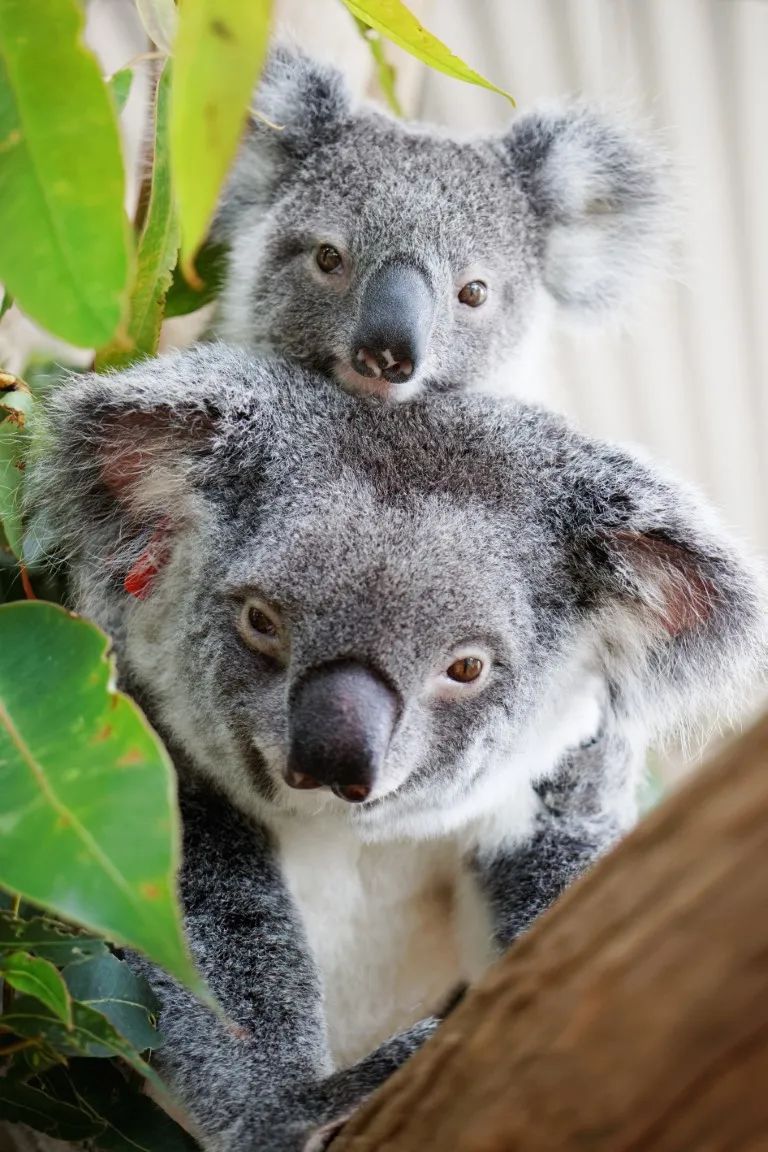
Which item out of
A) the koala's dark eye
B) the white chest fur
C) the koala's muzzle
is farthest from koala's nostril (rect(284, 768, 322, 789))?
the white chest fur

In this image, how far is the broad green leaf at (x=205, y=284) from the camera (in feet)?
7.44

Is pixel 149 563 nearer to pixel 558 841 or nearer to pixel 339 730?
pixel 339 730

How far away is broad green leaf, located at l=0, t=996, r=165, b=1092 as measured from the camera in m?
1.27

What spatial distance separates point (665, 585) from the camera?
1.78 meters

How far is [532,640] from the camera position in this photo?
1715 mm

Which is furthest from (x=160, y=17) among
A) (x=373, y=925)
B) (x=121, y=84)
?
(x=373, y=925)

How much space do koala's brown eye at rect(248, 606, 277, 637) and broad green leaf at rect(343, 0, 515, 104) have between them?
2.41ft

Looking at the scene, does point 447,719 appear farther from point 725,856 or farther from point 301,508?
point 725,856

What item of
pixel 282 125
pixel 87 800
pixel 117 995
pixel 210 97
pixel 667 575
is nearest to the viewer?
pixel 210 97

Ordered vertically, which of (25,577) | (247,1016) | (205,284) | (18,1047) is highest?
(205,284)

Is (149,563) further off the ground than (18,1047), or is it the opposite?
(149,563)

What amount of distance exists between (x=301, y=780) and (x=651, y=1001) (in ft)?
2.05

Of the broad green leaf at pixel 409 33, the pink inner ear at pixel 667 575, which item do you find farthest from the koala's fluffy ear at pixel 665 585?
the broad green leaf at pixel 409 33

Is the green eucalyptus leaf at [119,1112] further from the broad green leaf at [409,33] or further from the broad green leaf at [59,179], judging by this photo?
the broad green leaf at [409,33]
